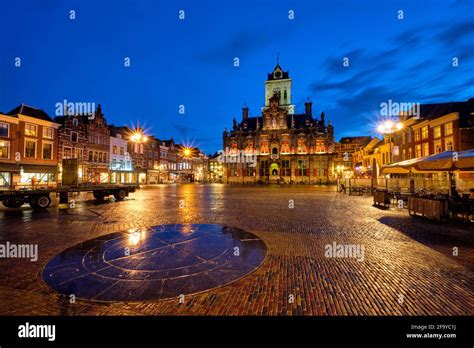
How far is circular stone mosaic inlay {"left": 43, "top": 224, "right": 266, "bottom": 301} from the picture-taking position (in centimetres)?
384

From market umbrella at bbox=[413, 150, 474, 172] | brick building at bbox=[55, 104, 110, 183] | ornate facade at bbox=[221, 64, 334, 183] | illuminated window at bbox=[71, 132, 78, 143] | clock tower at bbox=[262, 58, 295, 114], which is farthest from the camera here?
clock tower at bbox=[262, 58, 295, 114]

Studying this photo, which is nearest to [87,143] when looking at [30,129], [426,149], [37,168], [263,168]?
[30,129]

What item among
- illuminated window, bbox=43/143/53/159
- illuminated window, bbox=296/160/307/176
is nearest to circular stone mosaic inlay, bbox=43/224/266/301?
illuminated window, bbox=43/143/53/159

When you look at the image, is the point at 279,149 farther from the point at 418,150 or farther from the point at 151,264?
the point at 151,264

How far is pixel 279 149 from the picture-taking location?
59031 mm

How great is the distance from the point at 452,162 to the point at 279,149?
50899 millimetres

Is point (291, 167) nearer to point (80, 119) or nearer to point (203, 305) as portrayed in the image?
point (80, 119)

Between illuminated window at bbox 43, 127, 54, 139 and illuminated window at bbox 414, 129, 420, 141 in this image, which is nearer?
illuminated window at bbox 43, 127, 54, 139

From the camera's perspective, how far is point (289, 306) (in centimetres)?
336

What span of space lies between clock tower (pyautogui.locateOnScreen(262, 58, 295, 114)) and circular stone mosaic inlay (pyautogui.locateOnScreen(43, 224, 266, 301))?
6860cm
